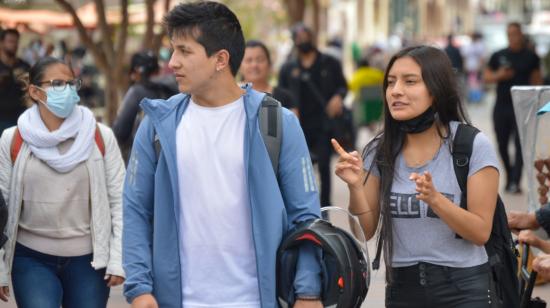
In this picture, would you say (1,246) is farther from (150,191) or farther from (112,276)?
(150,191)

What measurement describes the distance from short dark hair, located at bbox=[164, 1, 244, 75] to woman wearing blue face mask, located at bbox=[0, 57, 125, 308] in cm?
159

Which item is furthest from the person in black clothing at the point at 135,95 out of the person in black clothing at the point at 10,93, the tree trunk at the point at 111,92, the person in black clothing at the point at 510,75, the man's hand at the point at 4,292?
the person in black clothing at the point at 510,75

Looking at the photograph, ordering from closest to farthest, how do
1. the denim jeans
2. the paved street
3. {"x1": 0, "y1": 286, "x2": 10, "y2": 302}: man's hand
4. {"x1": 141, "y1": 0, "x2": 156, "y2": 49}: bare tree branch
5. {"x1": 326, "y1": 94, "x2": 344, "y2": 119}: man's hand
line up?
the denim jeans < {"x1": 0, "y1": 286, "x2": 10, "y2": 302}: man's hand < the paved street < {"x1": 326, "y1": 94, "x2": 344, "y2": 119}: man's hand < {"x1": 141, "y1": 0, "x2": 156, "y2": 49}: bare tree branch

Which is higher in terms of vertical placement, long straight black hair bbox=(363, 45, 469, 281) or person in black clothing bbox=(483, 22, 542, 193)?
long straight black hair bbox=(363, 45, 469, 281)

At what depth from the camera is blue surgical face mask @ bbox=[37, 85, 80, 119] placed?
5566 millimetres

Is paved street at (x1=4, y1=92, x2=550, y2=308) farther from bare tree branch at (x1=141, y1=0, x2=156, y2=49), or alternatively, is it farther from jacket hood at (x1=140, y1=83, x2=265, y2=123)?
jacket hood at (x1=140, y1=83, x2=265, y2=123)

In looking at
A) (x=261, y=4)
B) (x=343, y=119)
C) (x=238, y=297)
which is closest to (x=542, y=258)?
(x=238, y=297)

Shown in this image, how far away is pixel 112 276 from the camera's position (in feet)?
17.7

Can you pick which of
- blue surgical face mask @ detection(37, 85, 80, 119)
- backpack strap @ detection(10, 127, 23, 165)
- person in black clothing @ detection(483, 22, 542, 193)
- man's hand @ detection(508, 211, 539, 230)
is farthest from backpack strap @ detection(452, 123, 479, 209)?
person in black clothing @ detection(483, 22, 542, 193)

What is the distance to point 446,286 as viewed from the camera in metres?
4.40

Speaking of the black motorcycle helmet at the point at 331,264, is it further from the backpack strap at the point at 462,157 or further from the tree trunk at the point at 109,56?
the tree trunk at the point at 109,56

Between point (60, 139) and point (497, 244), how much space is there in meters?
2.01

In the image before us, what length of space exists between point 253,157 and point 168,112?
319 millimetres

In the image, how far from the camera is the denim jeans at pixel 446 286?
4.39 meters
